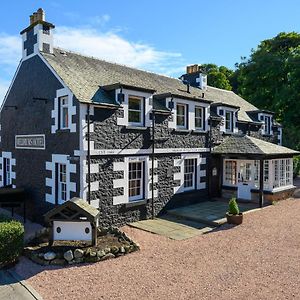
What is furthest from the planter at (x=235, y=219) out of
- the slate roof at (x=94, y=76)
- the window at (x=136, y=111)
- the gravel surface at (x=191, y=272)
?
the slate roof at (x=94, y=76)

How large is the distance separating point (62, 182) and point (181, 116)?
7.30 metres

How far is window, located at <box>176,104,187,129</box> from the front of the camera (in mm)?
16750

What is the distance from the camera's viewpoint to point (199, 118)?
18.0 meters

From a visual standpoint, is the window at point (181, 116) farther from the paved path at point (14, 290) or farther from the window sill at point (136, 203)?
the paved path at point (14, 290)

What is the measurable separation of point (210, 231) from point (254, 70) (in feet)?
81.0

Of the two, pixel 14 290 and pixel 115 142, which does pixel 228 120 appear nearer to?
pixel 115 142

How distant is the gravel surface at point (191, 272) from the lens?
7.84 metres

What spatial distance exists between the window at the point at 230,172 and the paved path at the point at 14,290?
1411 centimetres

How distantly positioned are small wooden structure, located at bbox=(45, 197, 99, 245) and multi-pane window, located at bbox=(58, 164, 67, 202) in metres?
2.95

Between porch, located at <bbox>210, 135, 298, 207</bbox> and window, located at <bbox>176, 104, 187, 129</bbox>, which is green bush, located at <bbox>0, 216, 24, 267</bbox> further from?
porch, located at <bbox>210, 135, 298, 207</bbox>

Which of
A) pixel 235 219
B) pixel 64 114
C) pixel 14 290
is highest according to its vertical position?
pixel 64 114

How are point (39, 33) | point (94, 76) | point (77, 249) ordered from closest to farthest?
1. point (77, 249)
2. point (39, 33)
3. point (94, 76)

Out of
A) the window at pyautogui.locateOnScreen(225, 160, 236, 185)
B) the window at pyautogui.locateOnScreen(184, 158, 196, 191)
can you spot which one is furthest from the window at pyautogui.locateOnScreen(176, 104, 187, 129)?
the window at pyautogui.locateOnScreen(225, 160, 236, 185)

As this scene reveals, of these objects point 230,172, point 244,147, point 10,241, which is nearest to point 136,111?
point 244,147
